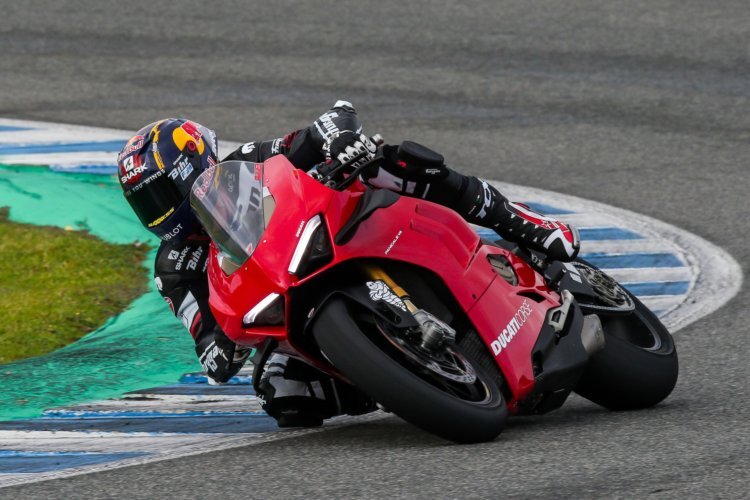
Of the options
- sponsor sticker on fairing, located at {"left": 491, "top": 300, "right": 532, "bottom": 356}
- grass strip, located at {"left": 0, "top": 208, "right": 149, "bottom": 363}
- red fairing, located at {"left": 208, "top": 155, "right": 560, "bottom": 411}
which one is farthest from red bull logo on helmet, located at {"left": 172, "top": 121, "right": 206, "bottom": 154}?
grass strip, located at {"left": 0, "top": 208, "right": 149, "bottom": 363}

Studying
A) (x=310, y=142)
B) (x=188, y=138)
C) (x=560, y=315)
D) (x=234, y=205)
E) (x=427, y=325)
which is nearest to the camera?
(x=427, y=325)

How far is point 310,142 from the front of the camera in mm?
5652

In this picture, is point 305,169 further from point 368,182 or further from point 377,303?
point 377,303

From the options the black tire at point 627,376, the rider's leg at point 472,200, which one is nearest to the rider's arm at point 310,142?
the rider's leg at point 472,200

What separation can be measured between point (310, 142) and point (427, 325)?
4.47ft

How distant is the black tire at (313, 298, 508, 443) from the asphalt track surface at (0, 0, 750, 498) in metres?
0.14

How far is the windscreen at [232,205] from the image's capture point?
4.90 meters

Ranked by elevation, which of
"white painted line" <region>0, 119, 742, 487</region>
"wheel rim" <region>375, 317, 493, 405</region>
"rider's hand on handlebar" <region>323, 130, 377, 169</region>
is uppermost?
"rider's hand on handlebar" <region>323, 130, 377, 169</region>

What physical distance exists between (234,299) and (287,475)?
2.46 feet

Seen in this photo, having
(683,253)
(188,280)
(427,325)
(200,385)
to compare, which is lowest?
(200,385)

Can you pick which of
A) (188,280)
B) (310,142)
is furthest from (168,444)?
(310,142)

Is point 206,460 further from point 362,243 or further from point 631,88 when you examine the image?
point 631,88

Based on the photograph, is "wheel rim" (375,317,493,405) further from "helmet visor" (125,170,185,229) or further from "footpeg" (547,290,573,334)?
"helmet visor" (125,170,185,229)

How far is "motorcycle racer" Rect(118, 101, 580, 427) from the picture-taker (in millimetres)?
5344
